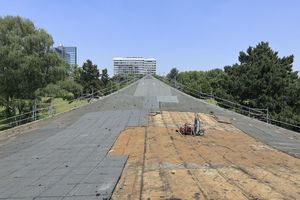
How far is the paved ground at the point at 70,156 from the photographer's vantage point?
8500mm

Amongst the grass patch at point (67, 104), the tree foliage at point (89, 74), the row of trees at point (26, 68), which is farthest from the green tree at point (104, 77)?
the row of trees at point (26, 68)

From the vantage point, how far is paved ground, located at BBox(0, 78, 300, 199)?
335 inches

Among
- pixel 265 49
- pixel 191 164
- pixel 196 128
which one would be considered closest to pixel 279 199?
pixel 191 164

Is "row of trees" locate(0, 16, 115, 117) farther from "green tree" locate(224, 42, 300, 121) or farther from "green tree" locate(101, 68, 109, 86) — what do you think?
"green tree" locate(101, 68, 109, 86)

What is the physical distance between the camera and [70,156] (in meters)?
12.2

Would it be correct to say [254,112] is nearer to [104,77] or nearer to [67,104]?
[67,104]

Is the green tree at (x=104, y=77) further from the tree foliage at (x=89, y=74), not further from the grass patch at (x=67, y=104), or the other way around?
the grass patch at (x=67, y=104)

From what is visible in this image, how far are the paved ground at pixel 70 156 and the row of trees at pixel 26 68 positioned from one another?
59.5 ft

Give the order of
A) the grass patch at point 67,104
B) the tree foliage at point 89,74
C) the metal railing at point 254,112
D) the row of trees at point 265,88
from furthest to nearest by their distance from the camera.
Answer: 1. the tree foliage at point 89,74
2. the row of trees at point 265,88
3. the metal railing at point 254,112
4. the grass patch at point 67,104

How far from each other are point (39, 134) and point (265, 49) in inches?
1833

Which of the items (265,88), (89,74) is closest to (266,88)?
(265,88)

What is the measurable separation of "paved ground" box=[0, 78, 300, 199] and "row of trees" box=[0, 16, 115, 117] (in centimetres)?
1813

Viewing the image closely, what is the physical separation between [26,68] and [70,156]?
96.9 feet

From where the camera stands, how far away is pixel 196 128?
54.6 ft
